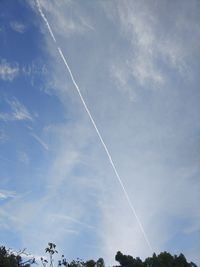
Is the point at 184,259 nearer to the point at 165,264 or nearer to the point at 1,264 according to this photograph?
the point at 165,264

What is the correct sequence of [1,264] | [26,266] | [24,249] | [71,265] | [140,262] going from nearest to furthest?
1. [1,264]
2. [24,249]
3. [26,266]
4. [71,265]
5. [140,262]

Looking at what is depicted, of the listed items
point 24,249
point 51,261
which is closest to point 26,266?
point 24,249

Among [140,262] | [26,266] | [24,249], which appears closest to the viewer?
[24,249]

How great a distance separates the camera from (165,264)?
75.2m

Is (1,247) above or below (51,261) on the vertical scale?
below

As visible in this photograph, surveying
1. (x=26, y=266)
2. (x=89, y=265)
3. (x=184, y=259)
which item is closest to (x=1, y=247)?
(x=26, y=266)

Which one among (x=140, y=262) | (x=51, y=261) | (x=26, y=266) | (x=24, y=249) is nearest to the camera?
(x=24, y=249)

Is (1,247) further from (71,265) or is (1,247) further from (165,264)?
(165,264)

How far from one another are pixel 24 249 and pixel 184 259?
55734 millimetres

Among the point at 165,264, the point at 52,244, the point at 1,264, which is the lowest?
the point at 1,264

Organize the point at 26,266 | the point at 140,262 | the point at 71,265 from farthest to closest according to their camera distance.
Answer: the point at 140,262, the point at 71,265, the point at 26,266

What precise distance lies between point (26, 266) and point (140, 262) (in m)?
53.0

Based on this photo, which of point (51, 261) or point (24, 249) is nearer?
point (24, 249)

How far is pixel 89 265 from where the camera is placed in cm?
7800
